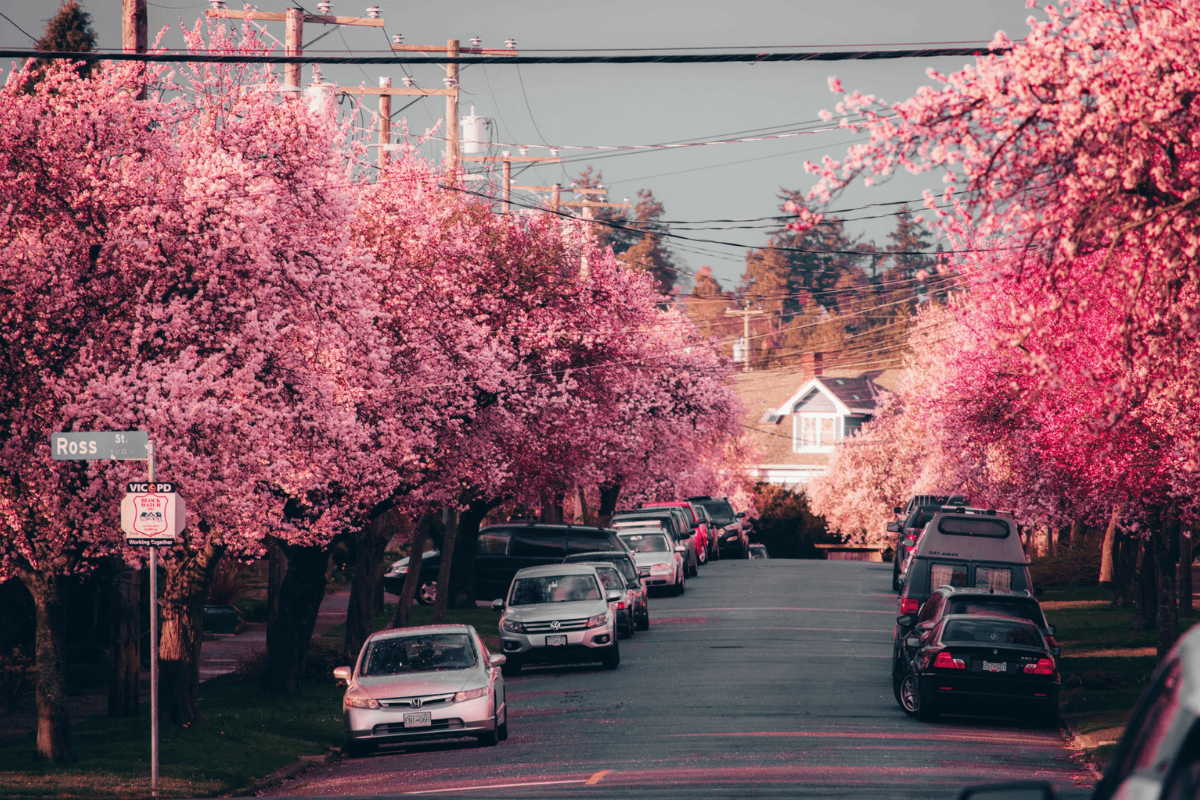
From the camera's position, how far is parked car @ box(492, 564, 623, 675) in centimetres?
2408

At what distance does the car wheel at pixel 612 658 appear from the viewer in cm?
2428

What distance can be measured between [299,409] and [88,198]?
3678 millimetres

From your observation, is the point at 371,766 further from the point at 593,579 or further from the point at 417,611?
the point at 417,611

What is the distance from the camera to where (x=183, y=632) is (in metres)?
18.6

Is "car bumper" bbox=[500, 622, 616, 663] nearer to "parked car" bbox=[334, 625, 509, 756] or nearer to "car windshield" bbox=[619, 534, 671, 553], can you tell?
"parked car" bbox=[334, 625, 509, 756]

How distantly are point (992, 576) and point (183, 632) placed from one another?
12.8m

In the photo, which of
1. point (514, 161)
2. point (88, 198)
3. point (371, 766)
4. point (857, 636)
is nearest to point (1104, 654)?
point (857, 636)

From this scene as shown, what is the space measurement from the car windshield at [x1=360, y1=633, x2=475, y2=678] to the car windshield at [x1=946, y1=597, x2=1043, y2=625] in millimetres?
6171

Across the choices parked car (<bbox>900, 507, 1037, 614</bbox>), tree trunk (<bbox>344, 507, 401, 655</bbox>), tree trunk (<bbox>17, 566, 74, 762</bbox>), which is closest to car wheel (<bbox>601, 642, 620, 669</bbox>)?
tree trunk (<bbox>344, 507, 401, 655</bbox>)

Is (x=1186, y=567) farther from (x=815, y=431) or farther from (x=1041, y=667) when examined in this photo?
(x=815, y=431)

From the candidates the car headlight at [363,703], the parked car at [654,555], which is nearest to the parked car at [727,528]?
the parked car at [654,555]

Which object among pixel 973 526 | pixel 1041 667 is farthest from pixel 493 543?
pixel 1041 667

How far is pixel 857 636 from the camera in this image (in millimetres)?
28922

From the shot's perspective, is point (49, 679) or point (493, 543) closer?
point (49, 679)
